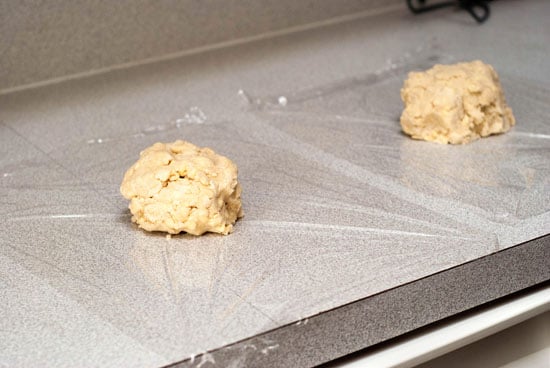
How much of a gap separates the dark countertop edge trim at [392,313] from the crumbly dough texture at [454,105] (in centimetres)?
41

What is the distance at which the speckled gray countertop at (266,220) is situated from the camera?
1308mm

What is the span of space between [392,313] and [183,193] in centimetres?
38

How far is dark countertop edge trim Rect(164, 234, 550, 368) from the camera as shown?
4.21ft

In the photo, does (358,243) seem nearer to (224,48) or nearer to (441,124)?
(441,124)

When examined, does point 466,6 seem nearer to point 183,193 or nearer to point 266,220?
point 266,220

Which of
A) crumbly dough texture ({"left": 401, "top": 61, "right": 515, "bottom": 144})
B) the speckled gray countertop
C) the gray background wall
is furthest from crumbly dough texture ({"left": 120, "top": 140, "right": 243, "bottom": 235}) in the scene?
the gray background wall

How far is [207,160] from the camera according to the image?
5.06ft

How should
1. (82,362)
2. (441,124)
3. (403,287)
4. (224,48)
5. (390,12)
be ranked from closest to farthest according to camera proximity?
1. (82,362)
2. (403,287)
3. (441,124)
4. (224,48)
5. (390,12)

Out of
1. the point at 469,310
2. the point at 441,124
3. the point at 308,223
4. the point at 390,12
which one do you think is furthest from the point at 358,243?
the point at 390,12

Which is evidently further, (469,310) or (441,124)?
(441,124)

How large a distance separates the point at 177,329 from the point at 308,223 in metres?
0.37

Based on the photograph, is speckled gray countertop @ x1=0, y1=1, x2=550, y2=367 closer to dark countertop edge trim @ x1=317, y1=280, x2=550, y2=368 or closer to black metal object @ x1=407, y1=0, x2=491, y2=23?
dark countertop edge trim @ x1=317, y1=280, x2=550, y2=368

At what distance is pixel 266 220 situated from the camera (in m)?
1.58

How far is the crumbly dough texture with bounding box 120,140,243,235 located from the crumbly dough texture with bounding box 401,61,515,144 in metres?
0.51
